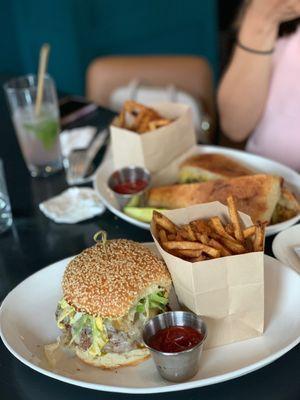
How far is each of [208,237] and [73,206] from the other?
0.60 metres

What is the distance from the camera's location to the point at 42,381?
100 centimetres

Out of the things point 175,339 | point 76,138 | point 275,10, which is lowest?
point 76,138

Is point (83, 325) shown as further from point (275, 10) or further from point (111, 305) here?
point (275, 10)

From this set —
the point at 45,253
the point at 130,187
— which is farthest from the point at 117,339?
the point at 130,187

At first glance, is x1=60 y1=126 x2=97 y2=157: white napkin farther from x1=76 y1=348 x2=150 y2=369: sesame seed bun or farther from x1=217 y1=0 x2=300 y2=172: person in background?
x1=76 y1=348 x2=150 y2=369: sesame seed bun

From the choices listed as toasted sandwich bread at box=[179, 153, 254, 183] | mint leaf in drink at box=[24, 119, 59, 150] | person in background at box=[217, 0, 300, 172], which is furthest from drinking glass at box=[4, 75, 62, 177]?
person in background at box=[217, 0, 300, 172]

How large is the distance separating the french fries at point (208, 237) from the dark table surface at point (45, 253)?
0.64 ft

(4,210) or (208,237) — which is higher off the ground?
(208,237)

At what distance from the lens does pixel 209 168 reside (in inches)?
61.6

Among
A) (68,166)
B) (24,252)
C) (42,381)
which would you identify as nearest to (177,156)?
Result: (68,166)

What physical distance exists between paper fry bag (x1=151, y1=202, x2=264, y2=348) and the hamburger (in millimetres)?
48

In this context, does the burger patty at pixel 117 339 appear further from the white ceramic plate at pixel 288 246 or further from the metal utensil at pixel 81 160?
the metal utensil at pixel 81 160

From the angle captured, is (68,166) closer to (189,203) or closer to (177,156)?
(177,156)

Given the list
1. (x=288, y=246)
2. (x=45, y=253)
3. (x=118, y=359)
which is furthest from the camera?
A: (x=45, y=253)
